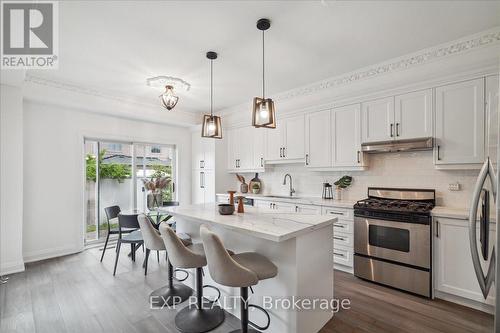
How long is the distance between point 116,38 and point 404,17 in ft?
9.61

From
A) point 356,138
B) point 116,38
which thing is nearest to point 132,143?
point 116,38

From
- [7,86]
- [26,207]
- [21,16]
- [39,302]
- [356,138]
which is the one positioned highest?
[21,16]

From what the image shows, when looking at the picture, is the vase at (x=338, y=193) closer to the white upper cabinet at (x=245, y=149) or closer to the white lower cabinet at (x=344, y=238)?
the white lower cabinet at (x=344, y=238)

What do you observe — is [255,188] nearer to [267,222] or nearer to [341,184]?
[341,184]

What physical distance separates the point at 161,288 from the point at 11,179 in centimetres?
268

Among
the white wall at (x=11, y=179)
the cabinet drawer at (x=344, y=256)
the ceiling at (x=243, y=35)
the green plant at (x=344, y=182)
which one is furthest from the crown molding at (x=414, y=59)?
the white wall at (x=11, y=179)

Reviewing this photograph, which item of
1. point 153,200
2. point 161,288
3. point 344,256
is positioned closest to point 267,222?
point 161,288

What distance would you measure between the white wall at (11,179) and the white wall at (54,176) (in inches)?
14.1

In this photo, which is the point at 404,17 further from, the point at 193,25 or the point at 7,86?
the point at 7,86

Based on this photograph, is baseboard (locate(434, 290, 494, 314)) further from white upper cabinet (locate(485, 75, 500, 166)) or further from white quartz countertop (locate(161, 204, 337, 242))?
white upper cabinet (locate(485, 75, 500, 166))

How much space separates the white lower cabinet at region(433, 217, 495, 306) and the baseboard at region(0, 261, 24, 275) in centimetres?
533

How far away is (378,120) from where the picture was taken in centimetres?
331

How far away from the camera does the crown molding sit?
2.60 meters

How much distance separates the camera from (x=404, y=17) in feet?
7.63
